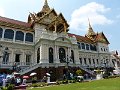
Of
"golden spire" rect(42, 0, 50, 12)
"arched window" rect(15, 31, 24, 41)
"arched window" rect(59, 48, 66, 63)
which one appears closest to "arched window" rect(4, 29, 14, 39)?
"arched window" rect(15, 31, 24, 41)

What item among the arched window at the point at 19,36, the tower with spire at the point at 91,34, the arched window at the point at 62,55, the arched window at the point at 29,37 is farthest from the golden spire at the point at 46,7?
the tower with spire at the point at 91,34

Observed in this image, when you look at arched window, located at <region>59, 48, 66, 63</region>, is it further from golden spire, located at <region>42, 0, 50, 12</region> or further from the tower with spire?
the tower with spire

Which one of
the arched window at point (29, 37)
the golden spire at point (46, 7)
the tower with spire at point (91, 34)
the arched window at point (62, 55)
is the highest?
the golden spire at point (46, 7)

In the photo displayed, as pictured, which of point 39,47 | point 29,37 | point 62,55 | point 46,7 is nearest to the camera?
point 39,47

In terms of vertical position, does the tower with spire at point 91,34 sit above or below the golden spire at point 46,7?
below

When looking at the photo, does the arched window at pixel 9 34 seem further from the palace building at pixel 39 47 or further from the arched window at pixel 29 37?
the arched window at pixel 29 37

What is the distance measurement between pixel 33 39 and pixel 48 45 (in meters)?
5.48

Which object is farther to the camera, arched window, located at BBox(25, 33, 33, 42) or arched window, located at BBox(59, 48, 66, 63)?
arched window, located at BBox(25, 33, 33, 42)

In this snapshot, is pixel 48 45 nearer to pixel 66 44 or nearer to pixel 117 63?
pixel 66 44

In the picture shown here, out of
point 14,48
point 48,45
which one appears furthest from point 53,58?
point 14,48

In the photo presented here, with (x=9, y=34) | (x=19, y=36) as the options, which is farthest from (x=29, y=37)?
(x=9, y=34)

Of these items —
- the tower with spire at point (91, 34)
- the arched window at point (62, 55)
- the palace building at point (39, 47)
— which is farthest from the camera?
the tower with spire at point (91, 34)

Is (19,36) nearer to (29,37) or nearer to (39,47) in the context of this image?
(29,37)

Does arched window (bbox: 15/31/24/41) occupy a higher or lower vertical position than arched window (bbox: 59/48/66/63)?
higher
